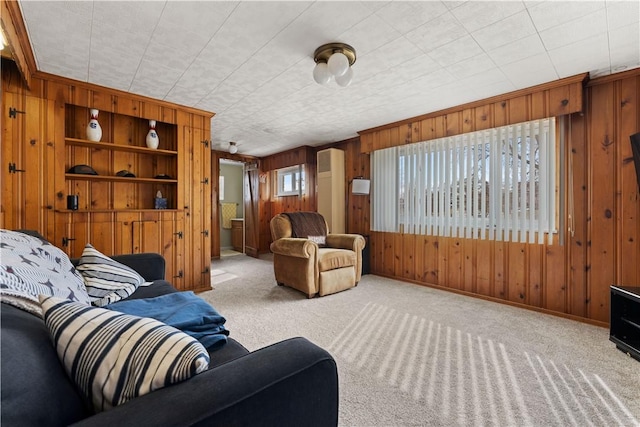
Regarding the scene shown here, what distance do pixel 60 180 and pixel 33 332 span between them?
2.74 metres

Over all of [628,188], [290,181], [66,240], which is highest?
[290,181]

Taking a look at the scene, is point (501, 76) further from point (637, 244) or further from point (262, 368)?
point (262, 368)

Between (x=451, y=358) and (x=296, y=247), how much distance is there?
5.99 feet

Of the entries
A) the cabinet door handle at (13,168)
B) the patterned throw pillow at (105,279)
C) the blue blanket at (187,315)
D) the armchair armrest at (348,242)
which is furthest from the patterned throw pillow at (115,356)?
the armchair armrest at (348,242)

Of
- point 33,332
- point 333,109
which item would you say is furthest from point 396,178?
point 33,332

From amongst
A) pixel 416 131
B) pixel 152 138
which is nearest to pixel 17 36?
pixel 152 138

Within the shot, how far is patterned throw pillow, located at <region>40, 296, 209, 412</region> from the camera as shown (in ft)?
1.96

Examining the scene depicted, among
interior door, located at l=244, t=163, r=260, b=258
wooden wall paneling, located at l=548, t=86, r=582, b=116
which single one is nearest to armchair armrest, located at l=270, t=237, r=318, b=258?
wooden wall paneling, located at l=548, t=86, r=582, b=116

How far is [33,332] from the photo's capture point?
2.05 ft

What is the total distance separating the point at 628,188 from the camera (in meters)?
2.36

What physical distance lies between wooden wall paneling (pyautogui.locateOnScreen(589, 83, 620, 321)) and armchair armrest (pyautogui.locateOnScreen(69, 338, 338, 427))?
295 cm

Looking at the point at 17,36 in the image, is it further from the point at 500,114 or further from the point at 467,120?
the point at 500,114

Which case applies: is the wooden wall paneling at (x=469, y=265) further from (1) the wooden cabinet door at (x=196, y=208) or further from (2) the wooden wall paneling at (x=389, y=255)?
(1) the wooden cabinet door at (x=196, y=208)

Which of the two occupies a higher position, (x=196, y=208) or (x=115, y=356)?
(x=196, y=208)
